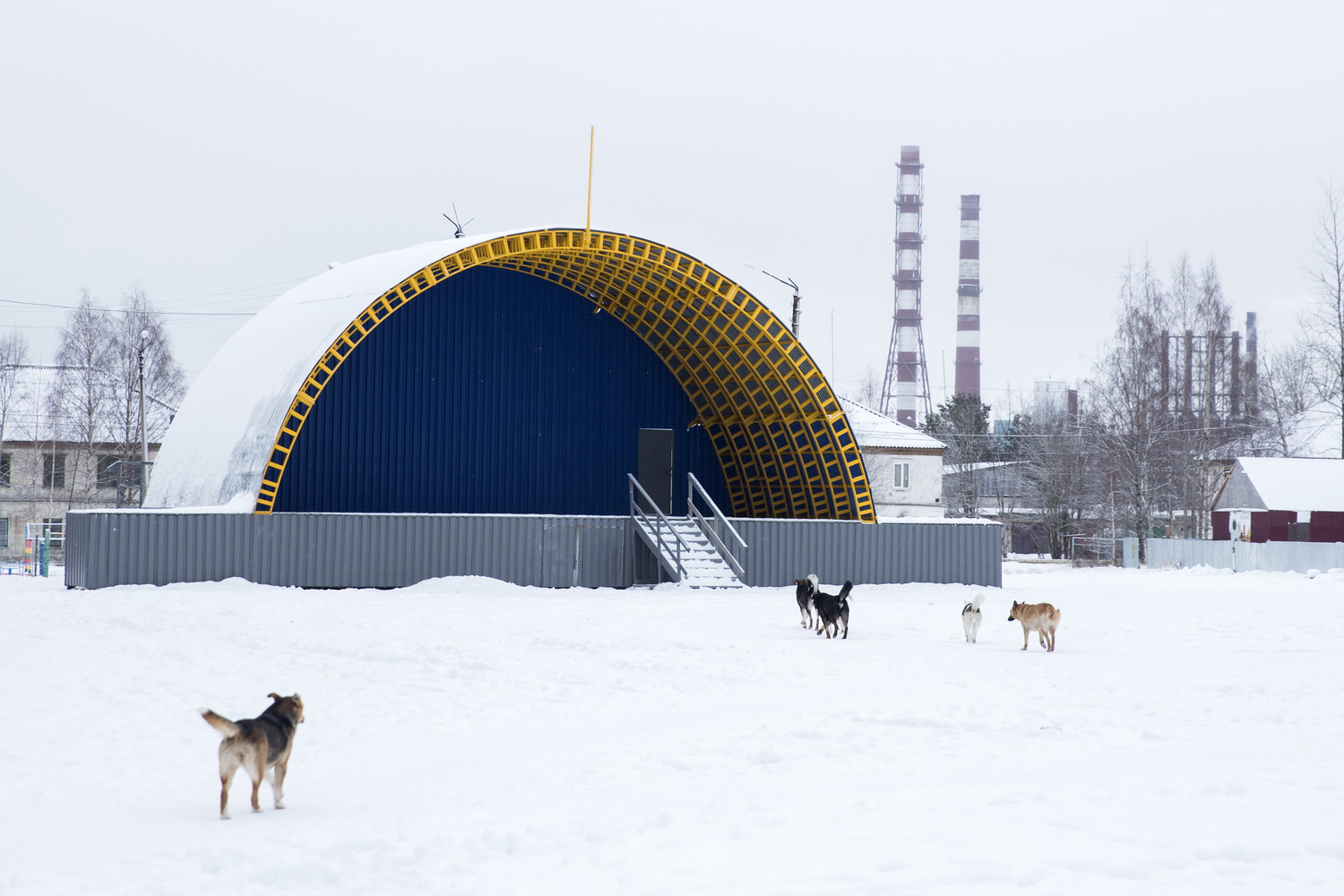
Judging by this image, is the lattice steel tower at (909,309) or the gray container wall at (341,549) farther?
the lattice steel tower at (909,309)

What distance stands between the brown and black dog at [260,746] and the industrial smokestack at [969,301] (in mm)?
72798

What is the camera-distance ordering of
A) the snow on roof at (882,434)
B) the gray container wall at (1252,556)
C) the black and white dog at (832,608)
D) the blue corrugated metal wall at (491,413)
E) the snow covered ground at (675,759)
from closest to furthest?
the snow covered ground at (675,759)
the black and white dog at (832,608)
the blue corrugated metal wall at (491,413)
the gray container wall at (1252,556)
the snow on roof at (882,434)

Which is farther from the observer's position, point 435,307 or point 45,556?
point 45,556

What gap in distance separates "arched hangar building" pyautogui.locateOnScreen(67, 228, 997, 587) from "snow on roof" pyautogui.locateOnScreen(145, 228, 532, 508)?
2.7 inches

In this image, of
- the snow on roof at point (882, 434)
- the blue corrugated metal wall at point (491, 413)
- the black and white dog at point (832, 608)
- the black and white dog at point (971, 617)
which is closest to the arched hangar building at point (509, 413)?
the blue corrugated metal wall at point (491, 413)

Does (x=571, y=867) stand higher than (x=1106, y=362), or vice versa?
(x=1106, y=362)

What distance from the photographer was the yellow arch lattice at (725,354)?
24.4m

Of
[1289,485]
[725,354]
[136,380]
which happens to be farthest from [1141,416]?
[136,380]

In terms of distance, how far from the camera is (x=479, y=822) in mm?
6664

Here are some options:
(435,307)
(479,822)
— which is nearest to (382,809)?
(479,822)

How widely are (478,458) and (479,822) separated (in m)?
20.8

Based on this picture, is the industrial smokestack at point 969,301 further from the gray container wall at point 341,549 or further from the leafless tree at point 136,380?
the gray container wall at point 341,549

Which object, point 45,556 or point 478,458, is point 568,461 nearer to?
point 478,458

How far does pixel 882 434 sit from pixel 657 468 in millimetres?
23392
